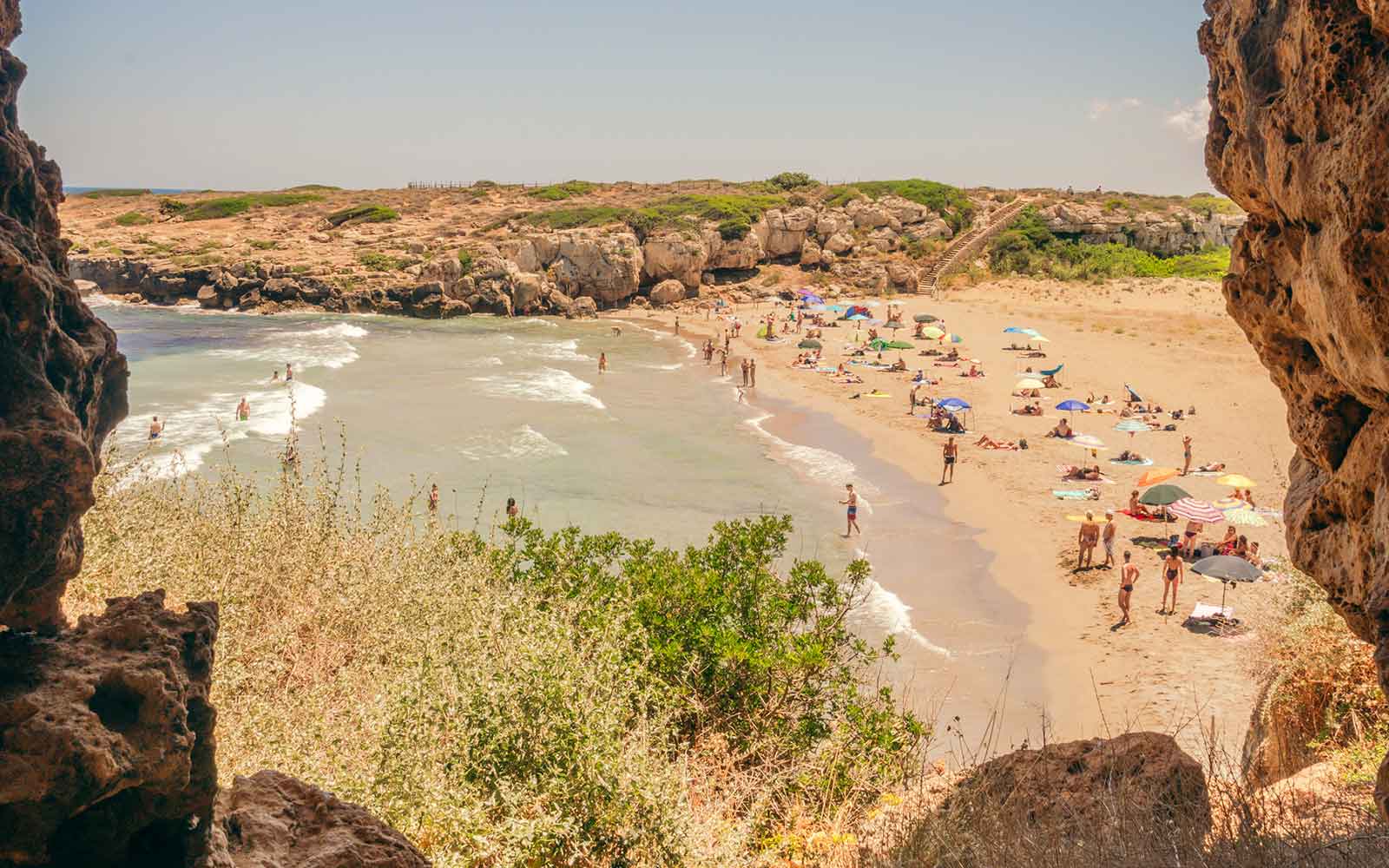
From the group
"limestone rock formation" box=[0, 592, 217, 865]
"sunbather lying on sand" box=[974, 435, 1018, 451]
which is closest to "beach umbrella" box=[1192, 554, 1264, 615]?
"sunbather lying on sand" box=[974, 435, 1018, 451]

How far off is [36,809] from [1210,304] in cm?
6448

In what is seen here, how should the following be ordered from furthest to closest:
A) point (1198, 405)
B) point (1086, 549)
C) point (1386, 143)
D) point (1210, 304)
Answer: point (1210, 304) → point (1198, 405) → point (1086, 549) → point (1386, 143)

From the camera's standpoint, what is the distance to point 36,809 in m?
3.41

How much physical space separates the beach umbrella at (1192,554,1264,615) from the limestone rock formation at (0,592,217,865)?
15597mm

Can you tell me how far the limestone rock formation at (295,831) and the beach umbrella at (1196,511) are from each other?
17.8 m

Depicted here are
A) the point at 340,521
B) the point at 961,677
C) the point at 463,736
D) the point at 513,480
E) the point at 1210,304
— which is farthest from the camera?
the point at 1210,304

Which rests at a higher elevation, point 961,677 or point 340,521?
point 340,521

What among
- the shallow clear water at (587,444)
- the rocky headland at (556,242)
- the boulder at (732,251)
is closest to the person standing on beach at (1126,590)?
the shallow clear water at (587,444)

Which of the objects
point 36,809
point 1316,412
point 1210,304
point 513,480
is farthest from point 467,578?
point 1210,304

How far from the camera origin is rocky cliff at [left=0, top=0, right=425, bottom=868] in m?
3.46

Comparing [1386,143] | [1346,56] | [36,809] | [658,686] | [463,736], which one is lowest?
[658,686]

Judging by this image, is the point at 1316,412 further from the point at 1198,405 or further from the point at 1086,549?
the point at 1198,405

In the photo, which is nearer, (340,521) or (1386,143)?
(1386,143)

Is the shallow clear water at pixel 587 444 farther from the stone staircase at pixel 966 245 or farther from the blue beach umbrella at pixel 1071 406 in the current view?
the stone staircase at pixel 966 245
